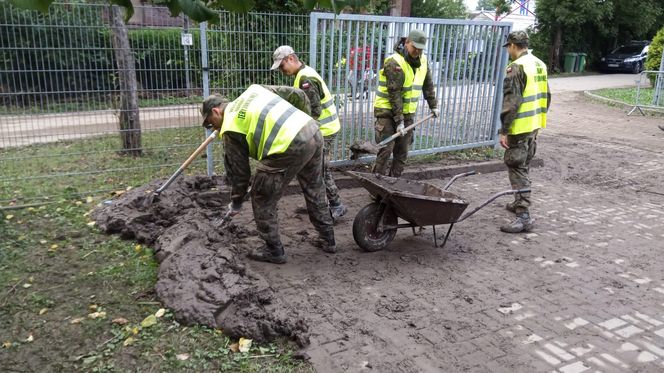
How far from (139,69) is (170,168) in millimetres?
1340

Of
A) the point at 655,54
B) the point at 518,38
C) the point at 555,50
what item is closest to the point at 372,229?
the point at 518,38

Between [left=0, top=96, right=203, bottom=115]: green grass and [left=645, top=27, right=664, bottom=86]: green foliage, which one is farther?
[left=645, top=27, right=664, bottom=86]: green foliage

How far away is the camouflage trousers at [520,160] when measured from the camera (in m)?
5.74

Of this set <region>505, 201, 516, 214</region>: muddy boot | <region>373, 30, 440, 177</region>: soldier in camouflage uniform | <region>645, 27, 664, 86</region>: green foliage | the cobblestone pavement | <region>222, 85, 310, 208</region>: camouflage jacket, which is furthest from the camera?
<region>645, 27, 664, 86</region>: green foliage

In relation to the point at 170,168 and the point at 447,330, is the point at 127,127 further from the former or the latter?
the point at 447,330

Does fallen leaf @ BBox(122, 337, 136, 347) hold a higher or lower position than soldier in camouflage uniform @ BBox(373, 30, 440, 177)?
lower

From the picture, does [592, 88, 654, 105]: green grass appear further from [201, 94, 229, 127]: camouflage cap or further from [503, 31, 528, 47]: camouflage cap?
[201, 94, 229, 127]: camouflage cap

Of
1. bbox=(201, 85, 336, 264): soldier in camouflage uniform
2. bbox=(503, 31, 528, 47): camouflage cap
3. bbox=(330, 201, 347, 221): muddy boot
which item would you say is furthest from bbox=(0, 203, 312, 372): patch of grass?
bbox=(503, 31, 528, 47): camouflage cap

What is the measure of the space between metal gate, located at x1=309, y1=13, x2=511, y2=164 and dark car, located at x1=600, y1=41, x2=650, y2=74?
79.1ft

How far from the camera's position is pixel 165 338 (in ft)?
11.0

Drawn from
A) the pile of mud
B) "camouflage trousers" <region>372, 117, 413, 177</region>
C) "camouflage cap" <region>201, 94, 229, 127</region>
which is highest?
"camouflage cap" <region>201, 94, 229, 127</region>

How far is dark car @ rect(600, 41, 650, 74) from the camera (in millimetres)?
28234

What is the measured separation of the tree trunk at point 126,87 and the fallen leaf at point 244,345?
375 cm

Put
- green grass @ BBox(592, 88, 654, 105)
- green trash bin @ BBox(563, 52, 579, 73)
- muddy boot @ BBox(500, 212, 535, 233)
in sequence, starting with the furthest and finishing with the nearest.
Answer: green trash bin @ BBox(563, 52, 579, 73) → green grass @ BBox(592, 88, 654, 105) → muddy boot @ BBox(500, 212, 535, 233)
